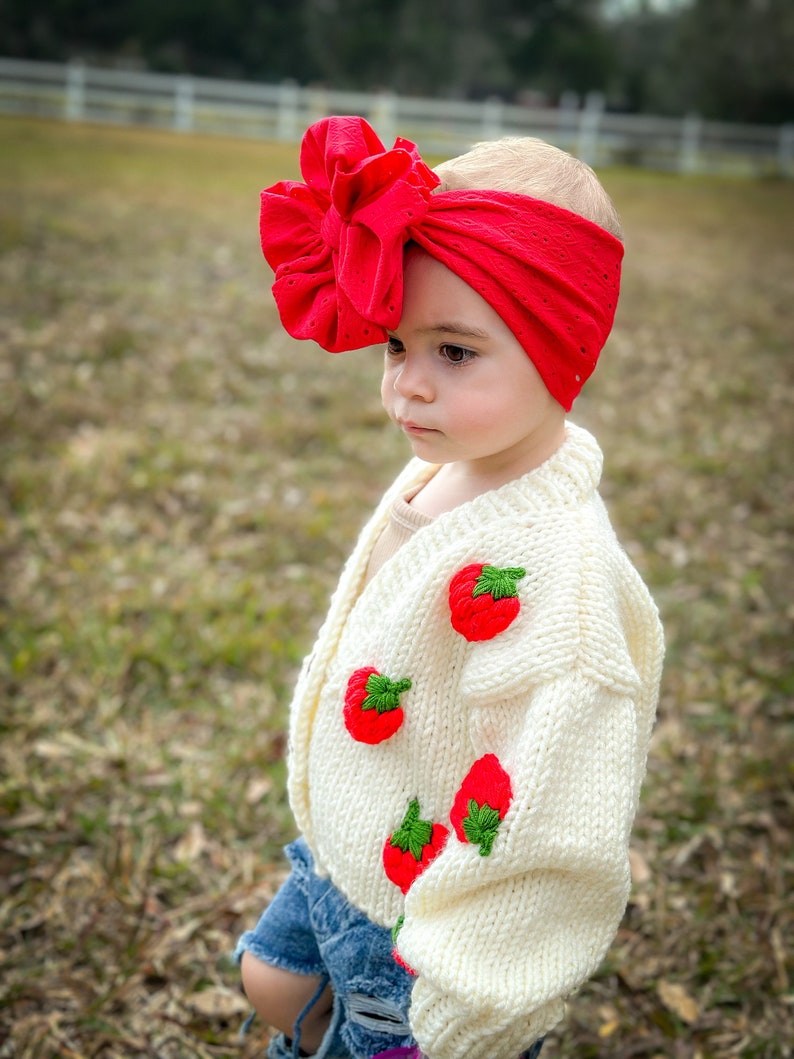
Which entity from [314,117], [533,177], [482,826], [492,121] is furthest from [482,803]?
[314,117]

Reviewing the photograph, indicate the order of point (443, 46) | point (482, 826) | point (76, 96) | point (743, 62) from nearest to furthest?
point (482, 826)
point (76, 96)
point (743, 62)
point (443, 46)

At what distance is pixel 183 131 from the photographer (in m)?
20.9

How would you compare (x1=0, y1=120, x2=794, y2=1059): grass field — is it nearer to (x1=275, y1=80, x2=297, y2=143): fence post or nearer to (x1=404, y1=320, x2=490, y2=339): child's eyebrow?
(x1=404, y1=320, x2=490, y2=339): child's eyebrow

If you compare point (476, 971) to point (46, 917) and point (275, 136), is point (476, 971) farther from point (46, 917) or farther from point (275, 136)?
point (275, 136)

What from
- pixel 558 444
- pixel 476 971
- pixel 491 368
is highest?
pixel 491 368

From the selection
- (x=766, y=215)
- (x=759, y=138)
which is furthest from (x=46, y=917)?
(x=759, y=138)

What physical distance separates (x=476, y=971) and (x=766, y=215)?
56.0ft

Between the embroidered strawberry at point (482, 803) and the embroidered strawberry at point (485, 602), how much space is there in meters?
0.19

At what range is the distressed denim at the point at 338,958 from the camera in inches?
69.6

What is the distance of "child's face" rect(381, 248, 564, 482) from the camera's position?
1.54 m

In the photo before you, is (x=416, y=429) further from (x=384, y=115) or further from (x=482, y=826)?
(x=384, y=115)

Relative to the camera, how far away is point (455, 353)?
1.58 meters

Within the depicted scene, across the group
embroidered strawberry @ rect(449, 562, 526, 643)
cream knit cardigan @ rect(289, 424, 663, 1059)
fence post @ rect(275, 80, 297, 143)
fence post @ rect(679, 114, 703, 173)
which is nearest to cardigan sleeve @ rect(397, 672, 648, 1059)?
cream knit cardigan @ rect(289, 424, 663, 1059)

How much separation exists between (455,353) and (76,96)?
22.2m
